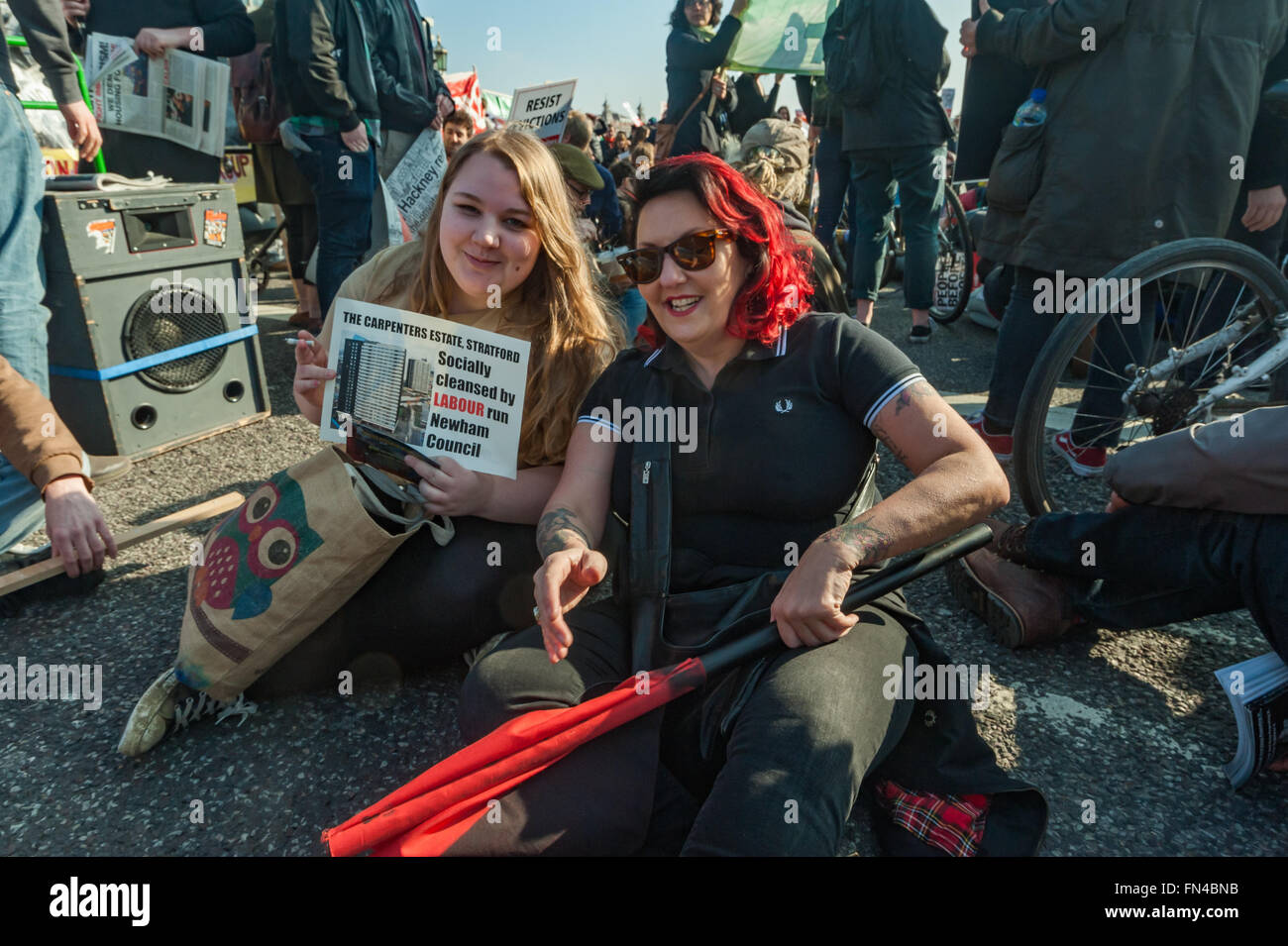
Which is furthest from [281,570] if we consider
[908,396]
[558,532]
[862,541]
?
[908,396]

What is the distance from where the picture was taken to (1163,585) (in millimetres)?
2059

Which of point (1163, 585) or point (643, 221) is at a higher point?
point (643, 221)

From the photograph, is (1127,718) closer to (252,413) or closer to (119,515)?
(119,515)

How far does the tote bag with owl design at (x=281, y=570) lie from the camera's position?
1.91 meters

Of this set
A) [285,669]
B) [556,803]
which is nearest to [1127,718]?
[556,803]

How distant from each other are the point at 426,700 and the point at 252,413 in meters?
2.72

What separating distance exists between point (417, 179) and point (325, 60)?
0.96 meters

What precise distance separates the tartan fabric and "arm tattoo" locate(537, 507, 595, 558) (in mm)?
850

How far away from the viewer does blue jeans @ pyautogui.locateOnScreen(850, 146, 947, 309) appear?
4871mm

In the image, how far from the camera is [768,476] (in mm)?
1752

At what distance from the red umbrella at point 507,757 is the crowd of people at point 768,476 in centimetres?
5

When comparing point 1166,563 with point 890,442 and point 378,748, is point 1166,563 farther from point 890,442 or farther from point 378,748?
point 378,748

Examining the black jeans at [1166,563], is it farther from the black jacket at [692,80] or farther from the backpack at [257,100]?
the backpack at [257,100]

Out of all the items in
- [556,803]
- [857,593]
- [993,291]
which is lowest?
[556,803]
